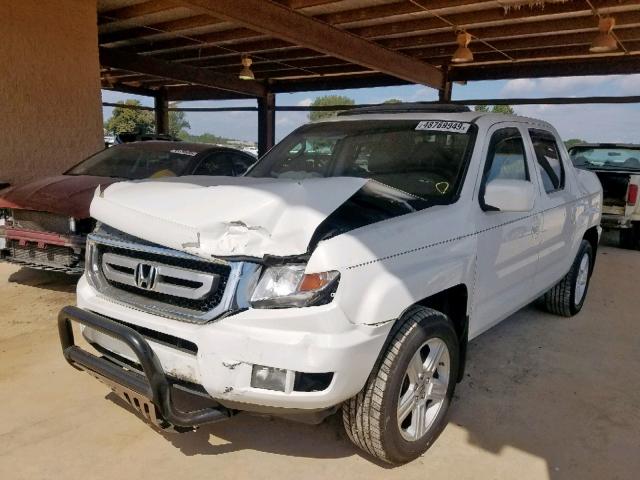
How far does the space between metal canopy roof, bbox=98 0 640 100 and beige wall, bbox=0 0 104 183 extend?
129 cm

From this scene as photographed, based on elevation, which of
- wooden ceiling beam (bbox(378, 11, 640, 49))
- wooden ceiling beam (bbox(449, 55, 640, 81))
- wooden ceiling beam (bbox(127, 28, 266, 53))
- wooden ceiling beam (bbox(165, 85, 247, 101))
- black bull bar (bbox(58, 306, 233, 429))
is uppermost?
wooden ceiling beam (bbox(378, 11, 640, 49))

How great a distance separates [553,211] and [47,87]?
6765mm

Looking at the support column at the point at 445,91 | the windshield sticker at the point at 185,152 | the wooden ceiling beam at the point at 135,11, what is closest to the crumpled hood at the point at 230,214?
the windshield sticker at the point at 185,152

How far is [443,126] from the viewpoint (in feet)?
11.1

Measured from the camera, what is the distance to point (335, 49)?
9.24 m

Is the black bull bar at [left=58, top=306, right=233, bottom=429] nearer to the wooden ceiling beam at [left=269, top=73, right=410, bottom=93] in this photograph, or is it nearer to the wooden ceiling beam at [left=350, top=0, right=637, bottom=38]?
the wooden ceiling beam at [left=350, top=0, right=637, bottom=38]

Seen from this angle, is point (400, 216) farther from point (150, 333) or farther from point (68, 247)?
point (68, 247)

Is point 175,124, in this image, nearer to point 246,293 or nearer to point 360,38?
point 360,38

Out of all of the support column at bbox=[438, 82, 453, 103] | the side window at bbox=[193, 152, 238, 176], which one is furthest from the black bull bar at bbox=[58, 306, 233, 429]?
the support column at bbox=[438, 82, 453, 103]

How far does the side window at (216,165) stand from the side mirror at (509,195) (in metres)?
3.80

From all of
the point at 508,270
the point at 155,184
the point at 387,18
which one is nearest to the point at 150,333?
the point at 155,184

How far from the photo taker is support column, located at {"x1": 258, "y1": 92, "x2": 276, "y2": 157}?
1658 cm

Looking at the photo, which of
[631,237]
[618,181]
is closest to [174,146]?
[618,181]

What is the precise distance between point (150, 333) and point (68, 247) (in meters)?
2.80
